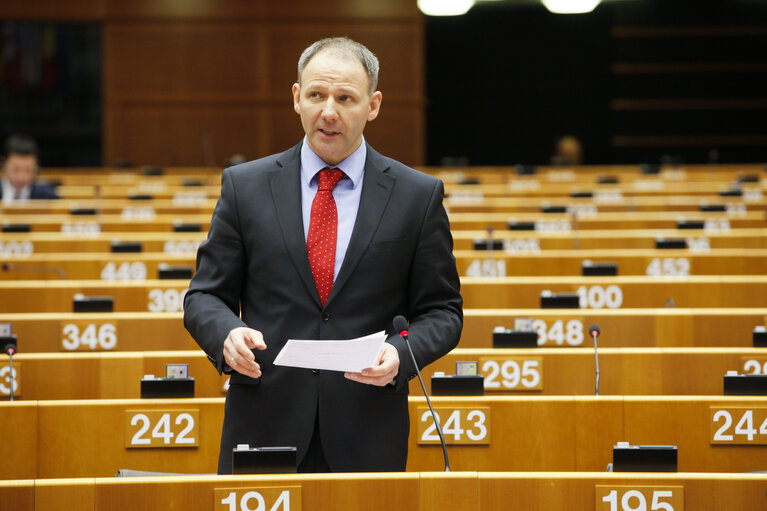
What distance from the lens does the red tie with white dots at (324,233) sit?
1.94m

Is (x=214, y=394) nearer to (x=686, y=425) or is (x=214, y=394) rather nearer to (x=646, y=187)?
(x=686, y=425)

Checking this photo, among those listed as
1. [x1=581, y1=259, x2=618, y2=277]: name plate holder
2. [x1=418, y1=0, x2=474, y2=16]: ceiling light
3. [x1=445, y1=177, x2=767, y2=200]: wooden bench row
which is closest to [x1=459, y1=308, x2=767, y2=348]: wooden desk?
[x1=581, y1=259, x2=618, y2=277]: name plate holder

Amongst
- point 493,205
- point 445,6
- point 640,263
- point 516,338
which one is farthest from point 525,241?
point 445,6

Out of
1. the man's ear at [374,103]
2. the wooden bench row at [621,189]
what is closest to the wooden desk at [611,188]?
the wooden bench row at [621,189]

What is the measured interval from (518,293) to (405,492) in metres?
2.78

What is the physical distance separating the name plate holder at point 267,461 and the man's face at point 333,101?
590 mm

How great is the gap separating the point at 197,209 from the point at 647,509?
579cm

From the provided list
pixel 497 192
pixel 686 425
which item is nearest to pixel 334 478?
pixel 686 425

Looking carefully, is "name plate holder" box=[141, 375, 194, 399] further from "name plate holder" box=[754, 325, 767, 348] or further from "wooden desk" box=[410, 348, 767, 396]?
"name plate holder" box=[754, 325, 767, 348]

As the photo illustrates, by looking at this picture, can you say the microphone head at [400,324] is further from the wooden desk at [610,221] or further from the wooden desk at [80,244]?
the wooden desk at [610,221]

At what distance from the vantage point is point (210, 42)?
1155 centimetres

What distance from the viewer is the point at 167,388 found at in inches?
114

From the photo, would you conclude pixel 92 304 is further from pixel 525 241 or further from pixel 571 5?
pixel 571 5

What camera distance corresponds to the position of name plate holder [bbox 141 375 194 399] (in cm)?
288
